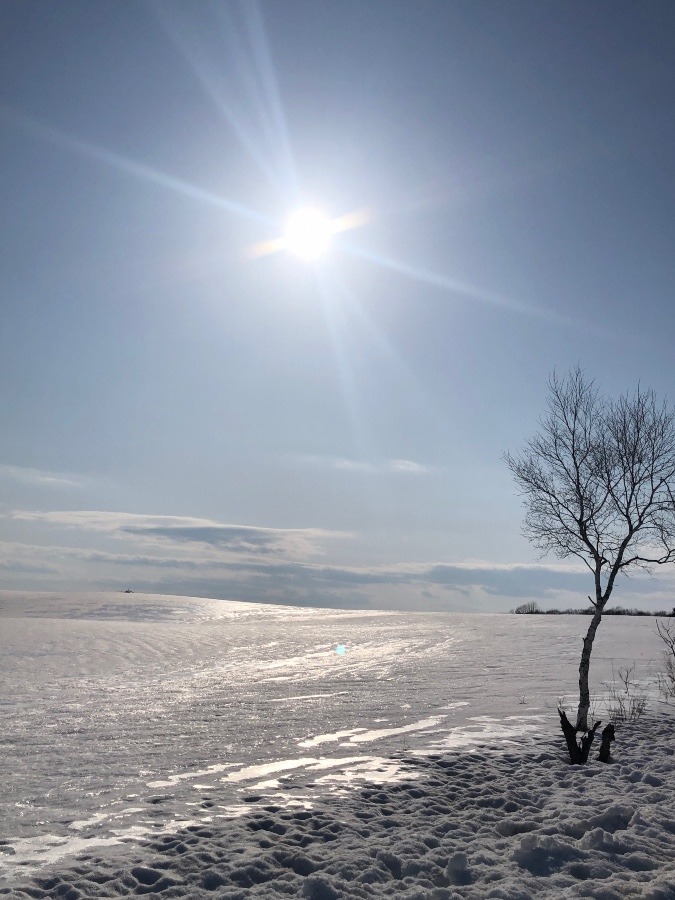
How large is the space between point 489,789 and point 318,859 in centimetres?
298

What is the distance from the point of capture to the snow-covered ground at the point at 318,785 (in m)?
5.51

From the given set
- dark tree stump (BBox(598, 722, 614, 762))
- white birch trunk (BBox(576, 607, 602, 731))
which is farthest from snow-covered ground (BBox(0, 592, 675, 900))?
white birch trunk (BBox(576, 607, 602, 731))

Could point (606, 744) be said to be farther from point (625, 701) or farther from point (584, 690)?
point (625, 701)

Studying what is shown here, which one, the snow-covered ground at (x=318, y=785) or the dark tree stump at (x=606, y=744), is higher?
the dark tree stump at (x=606, y=744)

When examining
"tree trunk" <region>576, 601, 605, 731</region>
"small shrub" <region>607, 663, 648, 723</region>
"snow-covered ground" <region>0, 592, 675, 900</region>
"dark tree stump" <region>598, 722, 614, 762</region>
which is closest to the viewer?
"snow-covered ground" <region>0, 592, 675, 900</region>

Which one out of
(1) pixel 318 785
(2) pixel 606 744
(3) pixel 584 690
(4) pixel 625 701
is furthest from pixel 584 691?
(1) pixel 318 785

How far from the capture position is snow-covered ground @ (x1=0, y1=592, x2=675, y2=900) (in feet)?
18.1

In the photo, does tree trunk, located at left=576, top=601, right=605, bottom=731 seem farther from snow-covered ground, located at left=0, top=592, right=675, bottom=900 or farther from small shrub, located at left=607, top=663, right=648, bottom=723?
small shrub, located at left=607, top=663, right=648, bottom=723

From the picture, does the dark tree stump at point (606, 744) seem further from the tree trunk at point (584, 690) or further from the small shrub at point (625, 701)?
the small shrub at point (625, 701)

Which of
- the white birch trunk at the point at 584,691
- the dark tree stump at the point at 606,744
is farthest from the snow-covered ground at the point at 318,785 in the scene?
the white birch trunk at the point at 584,691

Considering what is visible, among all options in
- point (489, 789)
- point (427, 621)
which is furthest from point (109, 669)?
point (427, 621)

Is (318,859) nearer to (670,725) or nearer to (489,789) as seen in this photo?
(489,789)

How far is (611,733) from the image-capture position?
30.3ft

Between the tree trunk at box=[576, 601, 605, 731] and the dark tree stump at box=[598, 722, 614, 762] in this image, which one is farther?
the tree trunk at box=[576, 601, 605, 731]
